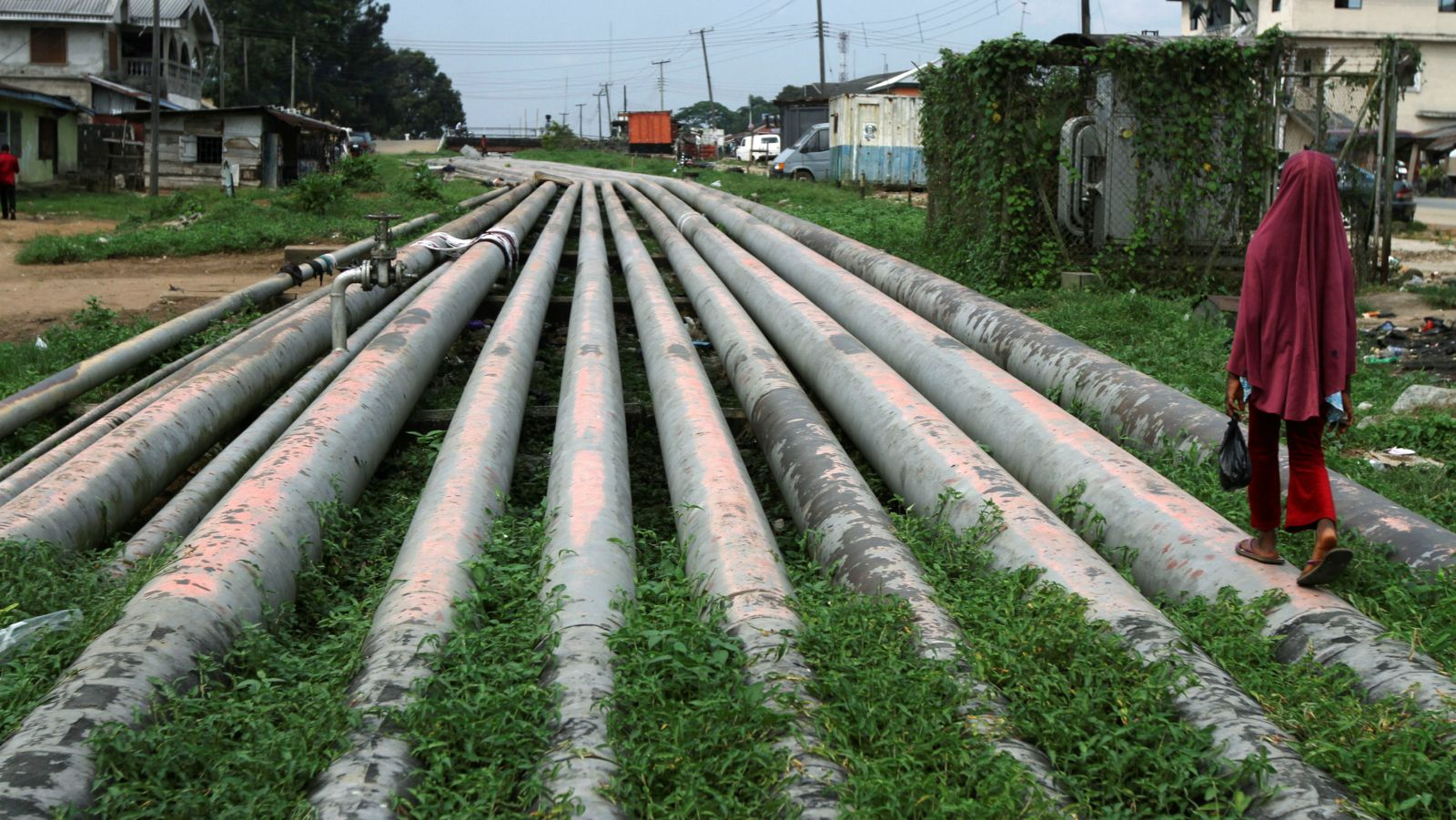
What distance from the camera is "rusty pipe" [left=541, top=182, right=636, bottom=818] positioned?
2514mm

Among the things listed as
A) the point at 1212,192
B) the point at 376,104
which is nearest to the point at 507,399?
the point at 1212,192

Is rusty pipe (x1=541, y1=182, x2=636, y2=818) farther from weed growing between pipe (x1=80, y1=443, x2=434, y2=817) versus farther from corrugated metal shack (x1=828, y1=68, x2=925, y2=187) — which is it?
corrugated metal shack (x1=828, y1=68, x2=925, y2=187)

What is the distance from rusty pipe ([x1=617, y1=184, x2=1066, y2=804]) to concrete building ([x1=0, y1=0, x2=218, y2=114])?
115 feet

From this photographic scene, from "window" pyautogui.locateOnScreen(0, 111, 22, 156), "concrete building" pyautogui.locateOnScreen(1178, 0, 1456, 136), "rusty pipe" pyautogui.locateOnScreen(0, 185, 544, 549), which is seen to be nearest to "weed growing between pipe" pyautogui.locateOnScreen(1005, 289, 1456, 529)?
"rusty pipe" pyautogui.locateOnScreen(0, 185, 544, 549)

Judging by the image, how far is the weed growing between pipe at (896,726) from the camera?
237 centimetres

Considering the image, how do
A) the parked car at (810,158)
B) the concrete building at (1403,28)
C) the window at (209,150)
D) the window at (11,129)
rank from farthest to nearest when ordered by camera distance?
the concrete building at (1403,28) → the window at (209,150) → the parked car at (810,158) → the window at (11,129)

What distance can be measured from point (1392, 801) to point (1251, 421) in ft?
4.61

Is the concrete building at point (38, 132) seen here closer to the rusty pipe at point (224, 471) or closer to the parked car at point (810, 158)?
the parked car at point (810, 158)

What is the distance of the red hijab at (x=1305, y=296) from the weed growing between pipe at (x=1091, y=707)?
88 cm

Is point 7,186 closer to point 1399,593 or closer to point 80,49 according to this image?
point 80,49

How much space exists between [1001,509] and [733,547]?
87 centimetres

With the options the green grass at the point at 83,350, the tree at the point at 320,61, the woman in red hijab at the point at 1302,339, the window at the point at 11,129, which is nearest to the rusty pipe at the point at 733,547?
the woman in red hijab at the point at 1302,339

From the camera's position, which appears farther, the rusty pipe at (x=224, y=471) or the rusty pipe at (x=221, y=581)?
the rusty pipe at (x=224, y=471)

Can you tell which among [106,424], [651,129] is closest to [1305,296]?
[106,424]
